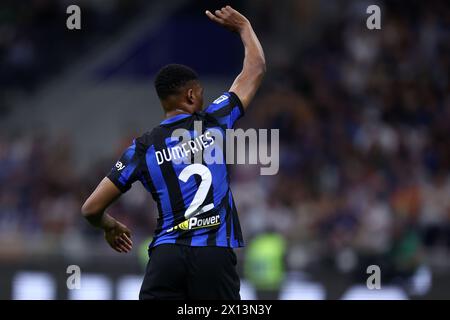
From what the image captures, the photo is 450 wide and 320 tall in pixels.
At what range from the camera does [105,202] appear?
5457 mm

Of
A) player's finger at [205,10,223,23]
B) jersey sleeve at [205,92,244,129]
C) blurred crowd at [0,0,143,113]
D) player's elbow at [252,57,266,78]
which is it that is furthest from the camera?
blurred crowd at [0,0,143,113]

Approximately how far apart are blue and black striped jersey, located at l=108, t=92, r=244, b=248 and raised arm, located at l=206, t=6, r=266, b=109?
36 cm

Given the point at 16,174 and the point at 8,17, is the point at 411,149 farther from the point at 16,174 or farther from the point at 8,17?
the point at 8,17

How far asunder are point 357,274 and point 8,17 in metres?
8.74

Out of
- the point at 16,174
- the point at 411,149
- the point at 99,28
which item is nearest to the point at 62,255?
the point at 16,174

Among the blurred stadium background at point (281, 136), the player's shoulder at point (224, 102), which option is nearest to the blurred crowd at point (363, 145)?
the blurred stadium background at point (281, 136)

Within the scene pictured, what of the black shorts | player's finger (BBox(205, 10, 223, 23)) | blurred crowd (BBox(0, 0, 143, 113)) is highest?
blurred crowd (BBox(0, 0, 143, 113))

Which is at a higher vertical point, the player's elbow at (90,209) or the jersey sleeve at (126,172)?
the jersey sleeve at (126,172)

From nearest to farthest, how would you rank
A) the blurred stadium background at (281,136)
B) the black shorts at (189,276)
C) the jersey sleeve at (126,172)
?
the black shorts at (189,276), the jersey sleeve at (126,172), the blurred stadium background at (281,136)

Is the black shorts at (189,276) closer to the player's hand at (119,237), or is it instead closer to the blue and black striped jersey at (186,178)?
the blue and black striped jersey at (186,178)

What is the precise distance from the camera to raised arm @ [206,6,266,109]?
19.0 feet

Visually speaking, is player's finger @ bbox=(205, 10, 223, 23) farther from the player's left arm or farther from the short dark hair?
the player's left arm

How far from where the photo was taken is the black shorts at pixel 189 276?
5359 millimetres

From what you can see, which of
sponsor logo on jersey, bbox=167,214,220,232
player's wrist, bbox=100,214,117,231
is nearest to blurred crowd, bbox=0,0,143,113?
player's wrist, bbox=100,214,117,231
